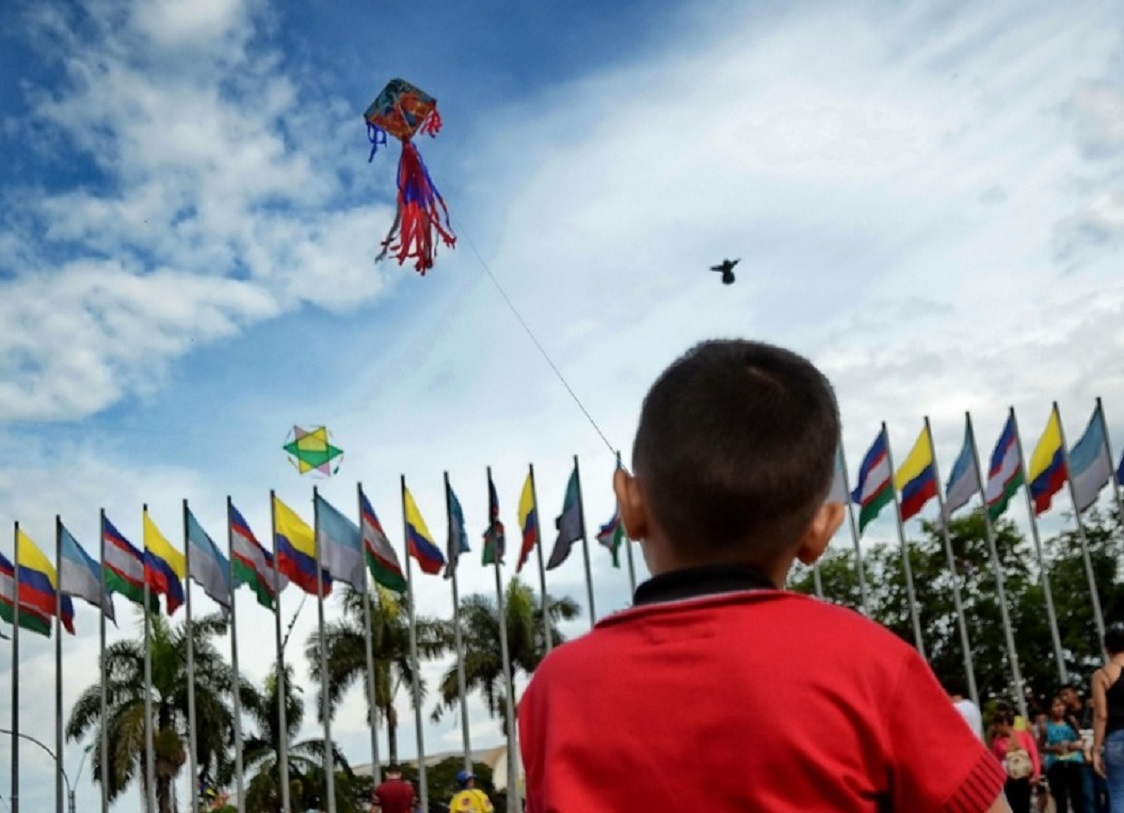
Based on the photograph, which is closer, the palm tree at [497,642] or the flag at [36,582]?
the flag at [36,582]

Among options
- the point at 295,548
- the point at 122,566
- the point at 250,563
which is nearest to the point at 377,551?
the point at 295,548

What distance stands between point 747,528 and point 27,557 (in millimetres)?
25142

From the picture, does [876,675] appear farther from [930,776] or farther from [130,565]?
[130,565]

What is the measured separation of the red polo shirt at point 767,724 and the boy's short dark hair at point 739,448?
0.09m

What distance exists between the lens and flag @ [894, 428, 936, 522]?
2345 centimetres

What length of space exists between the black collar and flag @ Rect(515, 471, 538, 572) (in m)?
22.9

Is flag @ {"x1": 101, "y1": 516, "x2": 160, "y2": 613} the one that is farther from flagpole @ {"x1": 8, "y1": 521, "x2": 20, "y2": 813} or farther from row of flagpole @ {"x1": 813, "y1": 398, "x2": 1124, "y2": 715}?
row of flagpole @ {"x1": 813, "y1": 398, "x2": 1124, "y2": 715}

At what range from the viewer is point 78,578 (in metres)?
24.3

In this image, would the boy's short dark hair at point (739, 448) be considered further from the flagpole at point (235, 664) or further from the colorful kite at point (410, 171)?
the flagpole at point (235, 664)

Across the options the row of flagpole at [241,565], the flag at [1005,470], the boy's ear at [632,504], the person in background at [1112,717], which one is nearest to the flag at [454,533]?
the row of flagpole at [241,565]

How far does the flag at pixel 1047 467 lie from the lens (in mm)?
23125

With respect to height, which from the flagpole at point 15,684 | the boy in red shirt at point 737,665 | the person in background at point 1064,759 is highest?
the flagpole at point 15,684

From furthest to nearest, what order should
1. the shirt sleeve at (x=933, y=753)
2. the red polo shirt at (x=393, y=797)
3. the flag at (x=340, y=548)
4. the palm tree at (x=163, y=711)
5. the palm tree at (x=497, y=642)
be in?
the palm tree at (x=497, y=642)
the palm tree at (x=163, y=711)
the flag at (x=340, y=548)
the red polo shirt at (x=393, y=797)
the shirt sleeve at (x=933, y=753)

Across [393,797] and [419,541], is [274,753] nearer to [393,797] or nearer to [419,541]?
[419,541]
